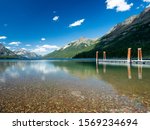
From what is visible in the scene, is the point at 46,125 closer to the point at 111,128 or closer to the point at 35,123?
the point at 35,123

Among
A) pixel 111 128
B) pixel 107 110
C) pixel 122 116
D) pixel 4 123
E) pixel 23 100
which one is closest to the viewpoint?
pixel 111 128

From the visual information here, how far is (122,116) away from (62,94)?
6879 mm

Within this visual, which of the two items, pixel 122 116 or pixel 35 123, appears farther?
pixel 122 116

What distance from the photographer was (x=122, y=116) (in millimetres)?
10352

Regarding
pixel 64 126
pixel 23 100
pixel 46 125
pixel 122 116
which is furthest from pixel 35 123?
pixel 23 100

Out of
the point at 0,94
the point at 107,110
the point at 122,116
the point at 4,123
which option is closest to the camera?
the point at 4,123

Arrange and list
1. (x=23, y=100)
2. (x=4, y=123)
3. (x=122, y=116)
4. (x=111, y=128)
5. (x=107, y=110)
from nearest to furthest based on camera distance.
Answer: (x=111, y=128) < (x=4, y=123) < (x=122, y=116) < (x=107, y=110) < (x=23, y=100)

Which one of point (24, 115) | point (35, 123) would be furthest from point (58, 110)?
point (35, 123)

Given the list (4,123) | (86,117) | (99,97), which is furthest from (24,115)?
(99,97)

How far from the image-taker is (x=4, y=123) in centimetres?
969

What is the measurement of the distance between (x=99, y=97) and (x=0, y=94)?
280 inches

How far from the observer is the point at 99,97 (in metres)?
15.1

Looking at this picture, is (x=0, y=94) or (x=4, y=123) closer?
(x=4, y=123)

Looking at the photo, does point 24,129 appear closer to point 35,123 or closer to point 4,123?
point 35,123
